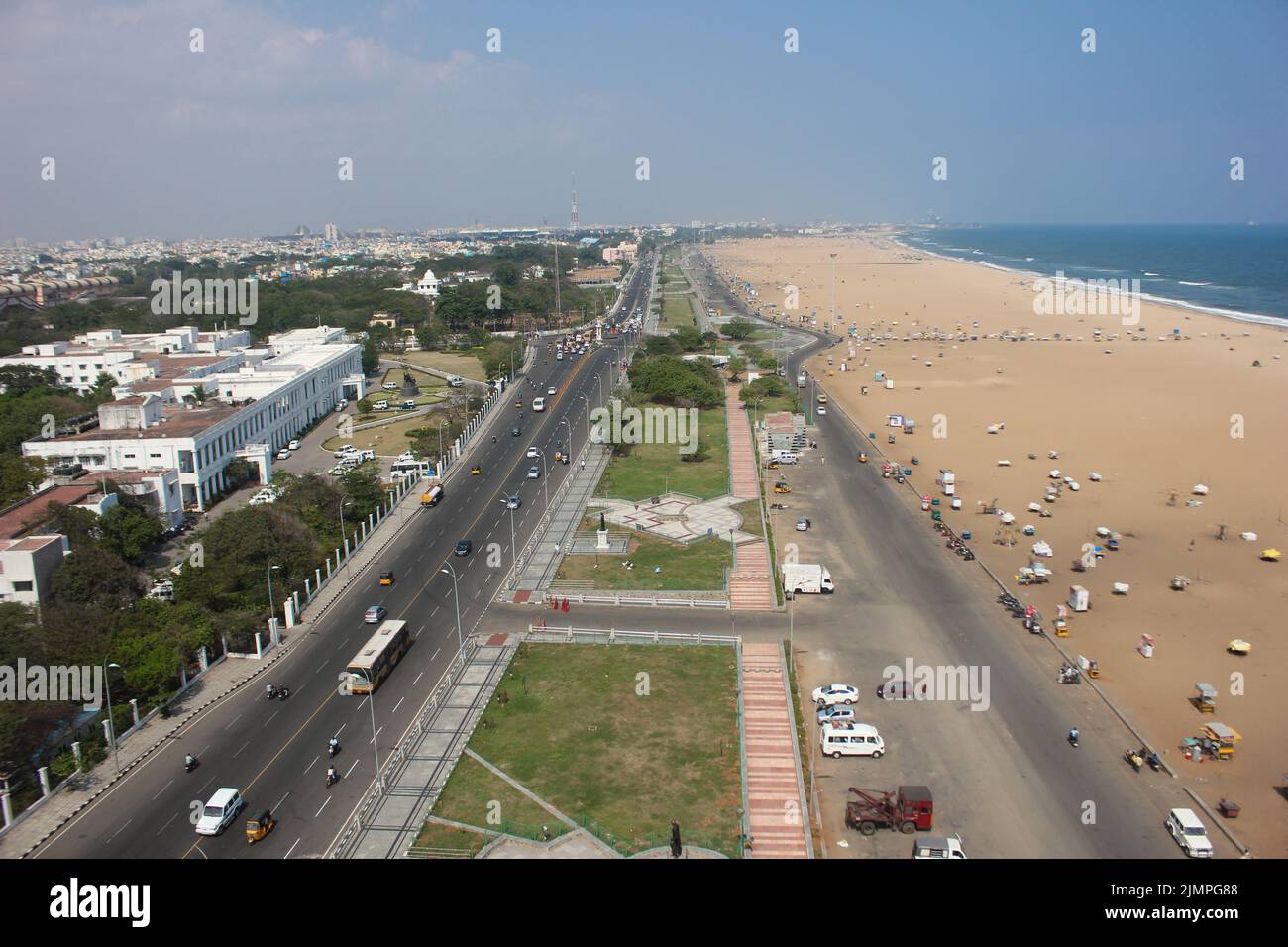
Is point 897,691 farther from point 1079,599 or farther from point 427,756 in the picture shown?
point 427,756

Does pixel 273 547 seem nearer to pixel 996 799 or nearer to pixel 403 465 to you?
pixel 403 465

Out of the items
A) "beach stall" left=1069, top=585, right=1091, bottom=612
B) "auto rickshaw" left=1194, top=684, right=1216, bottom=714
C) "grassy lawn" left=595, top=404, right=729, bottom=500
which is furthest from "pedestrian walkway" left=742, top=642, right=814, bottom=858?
"grassy lawn" left=595, top=404, right=729, bottom=500

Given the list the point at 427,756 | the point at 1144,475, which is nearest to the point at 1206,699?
the point at 427,756

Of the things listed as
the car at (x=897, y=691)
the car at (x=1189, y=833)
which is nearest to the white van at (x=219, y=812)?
the car at (x=897, y=691)

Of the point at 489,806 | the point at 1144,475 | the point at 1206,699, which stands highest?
the point at 1144,475

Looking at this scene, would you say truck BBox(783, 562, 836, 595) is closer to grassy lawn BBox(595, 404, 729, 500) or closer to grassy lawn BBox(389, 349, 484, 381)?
grassy lawn BBox(595, 404, 729, 500)
